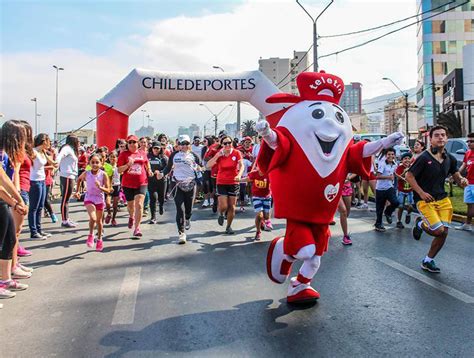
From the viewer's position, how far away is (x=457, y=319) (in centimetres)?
416

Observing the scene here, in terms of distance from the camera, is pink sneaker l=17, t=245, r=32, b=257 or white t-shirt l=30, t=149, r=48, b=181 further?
white t-shirt l=30, t=149, r=48, b=181

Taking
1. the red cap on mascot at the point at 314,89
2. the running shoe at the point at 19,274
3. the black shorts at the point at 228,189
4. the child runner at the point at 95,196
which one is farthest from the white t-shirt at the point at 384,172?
the running shoe at the point at 19,274

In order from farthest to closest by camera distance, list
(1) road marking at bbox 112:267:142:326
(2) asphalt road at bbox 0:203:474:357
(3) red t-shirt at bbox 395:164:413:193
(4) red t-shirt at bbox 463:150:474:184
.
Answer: (3) red t-shirt at bbox 395:164:413:193, (4) red t-shirt at bbox 463:150:474:184, (1) road marking at bbox 112:267:142:326, (2) asphalt road at bbox 0:203:474:357

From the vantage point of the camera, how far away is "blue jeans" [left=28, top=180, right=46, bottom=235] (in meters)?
8.06

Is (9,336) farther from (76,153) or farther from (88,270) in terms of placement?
(76,153)

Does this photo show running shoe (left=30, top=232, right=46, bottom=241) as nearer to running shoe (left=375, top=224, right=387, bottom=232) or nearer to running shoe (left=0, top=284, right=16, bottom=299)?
running shoe (left=0, top=284, right=16, bottom=299)

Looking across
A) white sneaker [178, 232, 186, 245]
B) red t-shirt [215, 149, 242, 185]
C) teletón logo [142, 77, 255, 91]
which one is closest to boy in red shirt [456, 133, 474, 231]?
red t-shirt [215, 149, 242, 185]

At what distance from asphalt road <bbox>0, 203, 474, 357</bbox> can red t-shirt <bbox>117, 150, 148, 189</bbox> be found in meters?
1.36

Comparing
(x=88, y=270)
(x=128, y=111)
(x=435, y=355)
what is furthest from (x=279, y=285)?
(x=128, y=111)

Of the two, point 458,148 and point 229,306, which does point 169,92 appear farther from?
point 229,306

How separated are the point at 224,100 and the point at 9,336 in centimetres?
1239

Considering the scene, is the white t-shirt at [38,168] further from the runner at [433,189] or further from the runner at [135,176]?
the runner at [433,189]

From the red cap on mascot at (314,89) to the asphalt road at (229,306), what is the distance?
2038 millimetres

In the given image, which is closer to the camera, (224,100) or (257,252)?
(257,252)
